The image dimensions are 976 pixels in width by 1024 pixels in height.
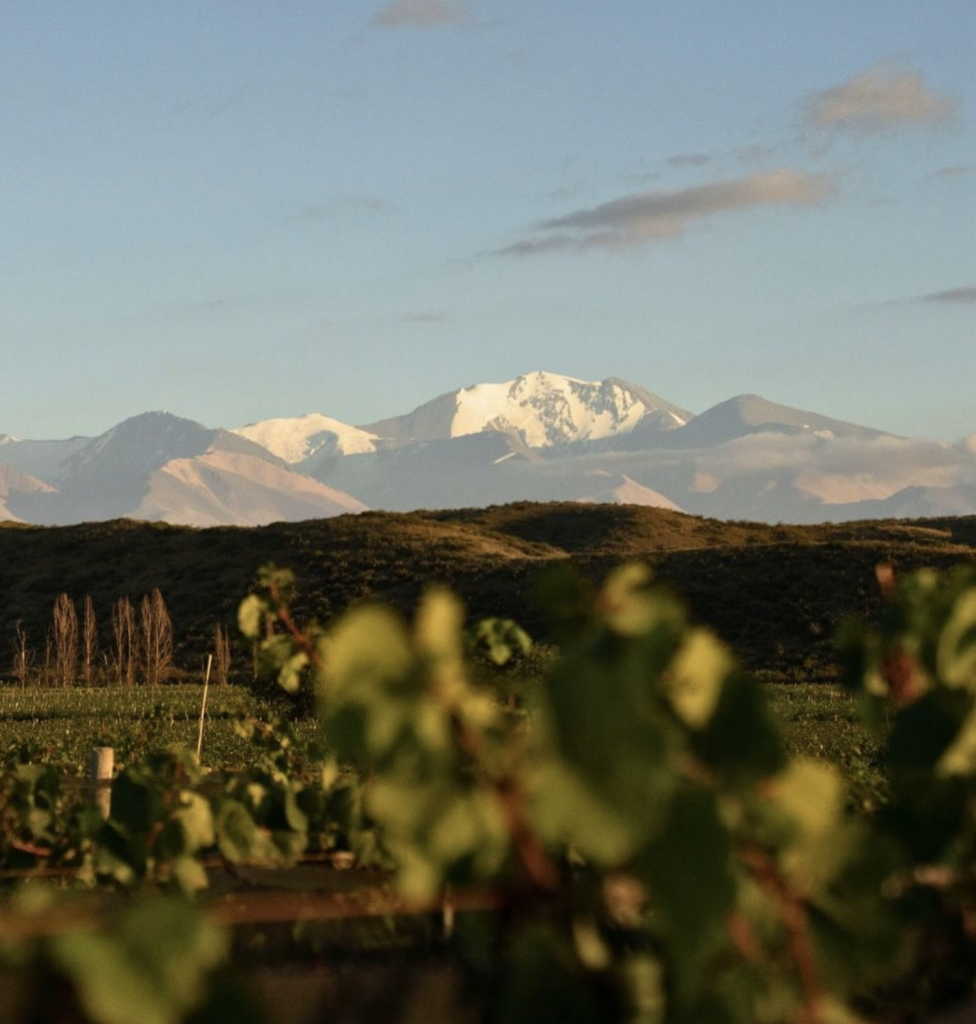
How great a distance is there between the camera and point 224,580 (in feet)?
198

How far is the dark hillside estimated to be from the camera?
163 ft

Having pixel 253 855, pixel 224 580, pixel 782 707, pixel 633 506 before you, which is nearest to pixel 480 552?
pixel 224 580

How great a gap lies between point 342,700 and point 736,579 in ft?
170

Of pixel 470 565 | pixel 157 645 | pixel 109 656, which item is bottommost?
pixel 109 656

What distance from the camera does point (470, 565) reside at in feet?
195

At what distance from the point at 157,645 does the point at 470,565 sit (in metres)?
19.3

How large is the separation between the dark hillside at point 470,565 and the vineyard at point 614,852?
3969cm

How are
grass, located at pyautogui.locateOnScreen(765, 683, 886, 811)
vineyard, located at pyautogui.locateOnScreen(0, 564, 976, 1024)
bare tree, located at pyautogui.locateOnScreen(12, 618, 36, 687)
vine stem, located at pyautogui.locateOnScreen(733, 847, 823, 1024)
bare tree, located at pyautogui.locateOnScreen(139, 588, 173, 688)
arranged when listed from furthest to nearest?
1. bare tree, located at pyautogui.locateOnScreen(12, 618, 36, 687)
2. bare tree, located at pyautogui.locateOnScreen(139, 588, 173, 688)
3. grass, located at pyautogui.locateOnScreen(765, 683, 886, 811)
4. vine stem, located at pyautogui.locateOnScreen(733, 847, 823, 1024)
5. vineyard, located at pyautogui.locateOnScreen(0, 564, 976, 1024)

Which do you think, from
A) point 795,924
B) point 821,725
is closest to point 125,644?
point 821,725

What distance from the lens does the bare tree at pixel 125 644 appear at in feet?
141

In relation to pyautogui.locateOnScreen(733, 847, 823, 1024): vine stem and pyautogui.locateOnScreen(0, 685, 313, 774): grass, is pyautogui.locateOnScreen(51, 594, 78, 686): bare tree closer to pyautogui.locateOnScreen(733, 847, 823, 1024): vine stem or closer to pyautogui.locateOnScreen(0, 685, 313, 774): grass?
pyautogui.locateOnScreen(0, 685, 313, 774): grass

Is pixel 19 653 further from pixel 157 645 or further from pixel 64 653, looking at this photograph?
pixel 157 645

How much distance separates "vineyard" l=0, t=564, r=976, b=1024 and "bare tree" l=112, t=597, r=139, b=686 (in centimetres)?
3861

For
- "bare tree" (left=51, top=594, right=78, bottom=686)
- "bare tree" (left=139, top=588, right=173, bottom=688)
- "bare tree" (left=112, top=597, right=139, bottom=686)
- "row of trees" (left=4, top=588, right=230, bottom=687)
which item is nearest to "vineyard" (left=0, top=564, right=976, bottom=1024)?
"row of trees" (left=4, top=588, right=230, bottom=687)
